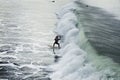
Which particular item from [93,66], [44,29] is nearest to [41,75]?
[93,66]

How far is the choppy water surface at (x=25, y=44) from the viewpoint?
2549cm

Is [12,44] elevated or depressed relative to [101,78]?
depressed

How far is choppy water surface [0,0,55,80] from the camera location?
1004 inches

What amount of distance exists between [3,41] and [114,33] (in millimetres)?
13255

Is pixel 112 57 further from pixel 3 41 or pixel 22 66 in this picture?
pixel 3 41

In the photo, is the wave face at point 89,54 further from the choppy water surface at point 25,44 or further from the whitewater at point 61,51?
the choppy water surface at point 25,44

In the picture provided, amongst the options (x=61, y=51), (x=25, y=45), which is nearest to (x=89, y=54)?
(x=61, y=51)

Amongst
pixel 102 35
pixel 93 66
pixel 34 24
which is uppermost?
pixel 93 66

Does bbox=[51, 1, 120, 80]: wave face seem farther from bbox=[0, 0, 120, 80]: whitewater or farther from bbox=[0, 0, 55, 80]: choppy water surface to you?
bbox=[0, 0, 55, 80]: choppy water surface

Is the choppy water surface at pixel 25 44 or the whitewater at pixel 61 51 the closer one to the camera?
the whitewater at pixel 61 51

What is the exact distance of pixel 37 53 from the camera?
3108 centimetres

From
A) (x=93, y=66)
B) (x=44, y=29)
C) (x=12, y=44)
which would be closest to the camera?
(x=93, y=66)

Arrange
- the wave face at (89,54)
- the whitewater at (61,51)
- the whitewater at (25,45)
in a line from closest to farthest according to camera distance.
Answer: the wave face at (89,54) → the whitewater at (61,51) → the whitewater at (25,45)

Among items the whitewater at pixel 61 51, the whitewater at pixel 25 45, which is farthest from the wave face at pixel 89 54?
the whitewater at pixel 25 45
